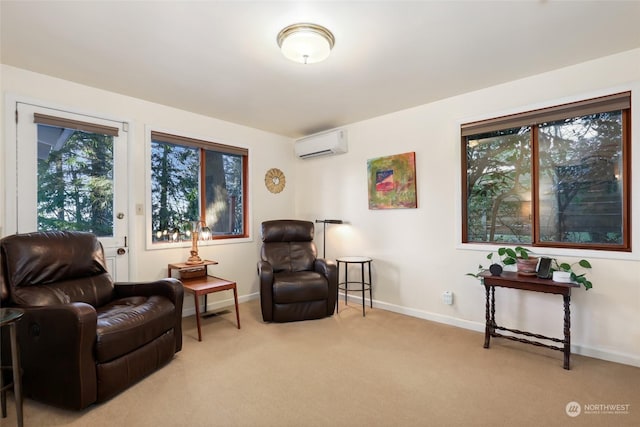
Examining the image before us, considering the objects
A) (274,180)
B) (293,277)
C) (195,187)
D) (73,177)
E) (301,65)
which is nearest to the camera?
(301,65)

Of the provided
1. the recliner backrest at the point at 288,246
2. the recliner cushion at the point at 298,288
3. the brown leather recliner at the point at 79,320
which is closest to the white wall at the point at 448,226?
the recliner backrest at the point at 288,246

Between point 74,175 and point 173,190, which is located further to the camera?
point 173,190

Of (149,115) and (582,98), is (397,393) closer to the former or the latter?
(582,98)

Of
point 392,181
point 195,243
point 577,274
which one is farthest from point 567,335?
point 195,243

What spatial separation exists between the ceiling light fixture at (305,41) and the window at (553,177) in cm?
180

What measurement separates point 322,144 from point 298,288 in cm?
200

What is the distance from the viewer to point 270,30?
207 cm

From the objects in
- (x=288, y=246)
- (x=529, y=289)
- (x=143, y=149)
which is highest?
(x=143, y=149)

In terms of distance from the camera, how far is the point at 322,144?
4.25 meters

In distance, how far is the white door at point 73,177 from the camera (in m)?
2.60

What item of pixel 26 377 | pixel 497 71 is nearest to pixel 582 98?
pixel 497 71

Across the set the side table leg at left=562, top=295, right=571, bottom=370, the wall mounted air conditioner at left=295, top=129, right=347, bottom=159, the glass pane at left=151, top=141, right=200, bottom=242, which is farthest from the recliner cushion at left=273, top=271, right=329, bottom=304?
the side table leg at left=562, top=295, right=571, bottom=370

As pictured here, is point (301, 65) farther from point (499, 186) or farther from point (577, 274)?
point (577, 274)

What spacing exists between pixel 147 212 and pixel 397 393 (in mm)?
2916
